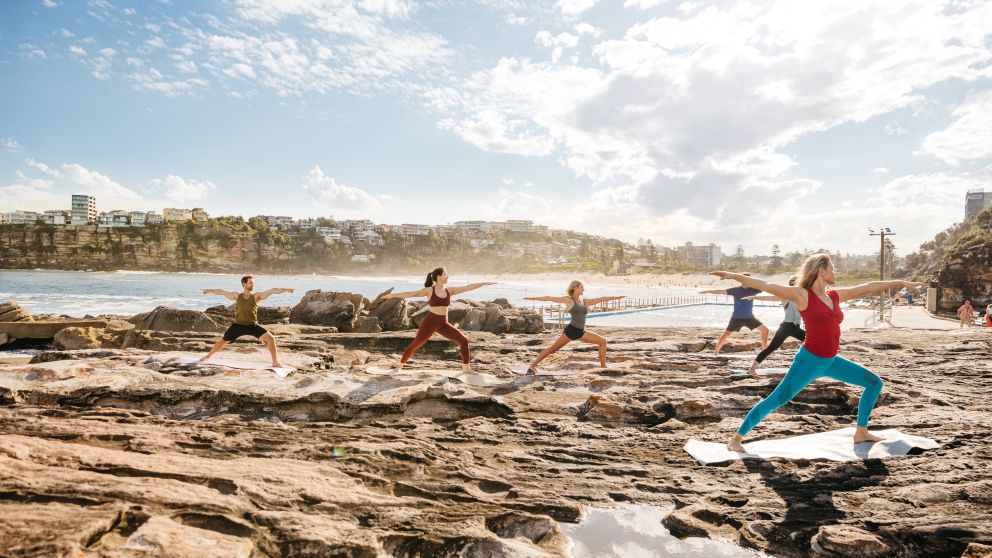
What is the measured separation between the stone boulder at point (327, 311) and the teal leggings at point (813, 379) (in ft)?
48.1

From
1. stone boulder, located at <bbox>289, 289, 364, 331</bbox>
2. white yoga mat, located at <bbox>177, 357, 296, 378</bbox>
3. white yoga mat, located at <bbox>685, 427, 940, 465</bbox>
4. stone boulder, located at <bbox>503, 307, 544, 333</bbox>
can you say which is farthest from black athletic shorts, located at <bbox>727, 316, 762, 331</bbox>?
stone boulder, located at <bbox>289, 289, 364, 331</bbox>

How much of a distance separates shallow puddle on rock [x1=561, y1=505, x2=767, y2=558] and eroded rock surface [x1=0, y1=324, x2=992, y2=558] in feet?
0.38

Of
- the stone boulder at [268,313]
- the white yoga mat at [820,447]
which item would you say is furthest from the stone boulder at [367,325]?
the white yoga mat at [820,447]

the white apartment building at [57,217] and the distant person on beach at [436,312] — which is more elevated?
the white apartment building at [57,217]

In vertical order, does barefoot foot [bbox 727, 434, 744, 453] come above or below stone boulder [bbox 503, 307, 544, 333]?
above

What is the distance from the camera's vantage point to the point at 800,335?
7.95m

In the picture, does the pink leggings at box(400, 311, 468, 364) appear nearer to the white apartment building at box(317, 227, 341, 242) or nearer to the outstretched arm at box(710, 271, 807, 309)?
the outstretched arm at box(710, 271, 807, 309)

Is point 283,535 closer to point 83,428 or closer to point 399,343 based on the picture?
point 83,428

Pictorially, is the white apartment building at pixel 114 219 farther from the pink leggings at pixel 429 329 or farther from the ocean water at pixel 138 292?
the pink leggings at pixel 429 329

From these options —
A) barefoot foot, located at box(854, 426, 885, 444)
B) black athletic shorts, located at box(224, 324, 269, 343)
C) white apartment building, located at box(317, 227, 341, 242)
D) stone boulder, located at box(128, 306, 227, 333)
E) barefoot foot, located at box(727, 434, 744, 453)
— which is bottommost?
stone boulder, located at box(128, 306, 227, 333)

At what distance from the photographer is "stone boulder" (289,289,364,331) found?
17.0m

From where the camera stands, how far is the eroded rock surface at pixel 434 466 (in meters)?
2.73

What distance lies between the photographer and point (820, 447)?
14.6 ft

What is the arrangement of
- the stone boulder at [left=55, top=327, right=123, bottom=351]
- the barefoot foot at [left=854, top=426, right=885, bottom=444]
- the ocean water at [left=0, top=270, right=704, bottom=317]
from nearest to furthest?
the barefoot foot at [left=854, top=426, right=885, bottom=444], the stone boulder at [left=55, top=327, right=123, bottom=351], the ocean water at [left=0, top=270, right=704, bottom=317]
